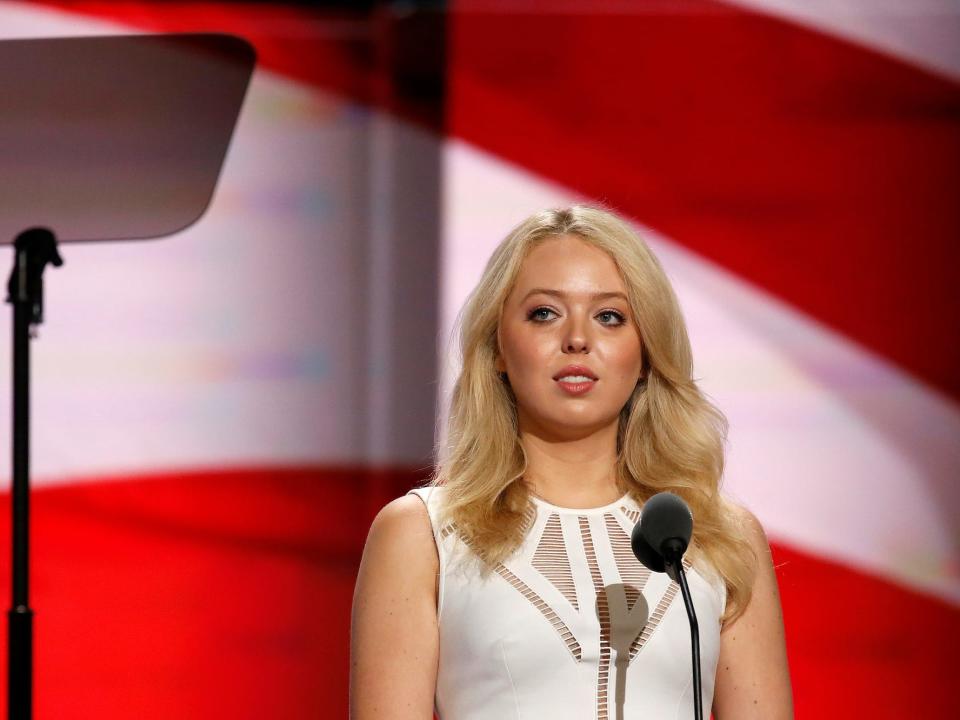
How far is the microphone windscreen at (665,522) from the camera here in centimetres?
150

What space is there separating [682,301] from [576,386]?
1.15m

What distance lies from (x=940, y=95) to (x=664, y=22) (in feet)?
2.11

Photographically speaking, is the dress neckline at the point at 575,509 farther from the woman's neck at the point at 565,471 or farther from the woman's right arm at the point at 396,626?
the woman's right arm at the point at 396,626

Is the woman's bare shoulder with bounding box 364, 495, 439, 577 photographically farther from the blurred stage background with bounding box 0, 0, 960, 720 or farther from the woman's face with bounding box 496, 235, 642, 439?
the blurred stage background with bounding box 0, 0, 960, 720

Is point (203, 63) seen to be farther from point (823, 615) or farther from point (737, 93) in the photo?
point (823, 615)

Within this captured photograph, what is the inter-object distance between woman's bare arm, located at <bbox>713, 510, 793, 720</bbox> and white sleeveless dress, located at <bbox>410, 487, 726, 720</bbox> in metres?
0.05

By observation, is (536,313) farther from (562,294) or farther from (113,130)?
(113,130)

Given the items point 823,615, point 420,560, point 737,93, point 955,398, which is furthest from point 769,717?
point 737,93

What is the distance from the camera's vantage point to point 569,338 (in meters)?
1.81

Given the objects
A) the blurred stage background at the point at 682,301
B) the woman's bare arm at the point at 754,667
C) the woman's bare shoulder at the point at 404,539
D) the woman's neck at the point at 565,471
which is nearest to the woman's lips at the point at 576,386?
the woman's neck at the point at 565,471

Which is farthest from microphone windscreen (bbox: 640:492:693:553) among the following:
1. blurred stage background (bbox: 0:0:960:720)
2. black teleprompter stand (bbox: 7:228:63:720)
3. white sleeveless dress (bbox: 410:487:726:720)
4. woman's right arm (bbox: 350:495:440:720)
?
blurred stage background (bbox: 0:0:960:720)

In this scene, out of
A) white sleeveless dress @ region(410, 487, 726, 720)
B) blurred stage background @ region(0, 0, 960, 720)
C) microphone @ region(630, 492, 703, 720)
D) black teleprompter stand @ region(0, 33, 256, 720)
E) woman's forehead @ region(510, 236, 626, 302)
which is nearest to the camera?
microphone @ region(630, 492, 703, 720)

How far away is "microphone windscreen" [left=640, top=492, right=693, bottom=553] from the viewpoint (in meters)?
1.50

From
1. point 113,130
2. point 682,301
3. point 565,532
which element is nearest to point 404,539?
point 565,532
